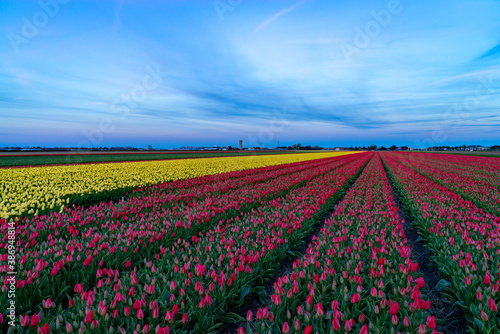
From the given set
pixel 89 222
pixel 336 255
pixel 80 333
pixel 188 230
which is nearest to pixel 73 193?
pixel 89 222

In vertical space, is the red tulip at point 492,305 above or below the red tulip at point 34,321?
below

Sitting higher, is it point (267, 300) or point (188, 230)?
point (188, 230)

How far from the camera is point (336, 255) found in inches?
182

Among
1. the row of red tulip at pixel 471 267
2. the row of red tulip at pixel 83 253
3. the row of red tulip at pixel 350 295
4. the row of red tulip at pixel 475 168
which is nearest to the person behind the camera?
the row of red tulip at pixel 350 295

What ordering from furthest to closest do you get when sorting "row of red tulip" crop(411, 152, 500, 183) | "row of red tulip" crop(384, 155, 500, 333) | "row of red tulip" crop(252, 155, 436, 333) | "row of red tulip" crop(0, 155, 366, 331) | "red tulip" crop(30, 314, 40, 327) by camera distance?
"row of red tulip" crop(411, 152, 500, 183) → "row of red tulip" crop(0, 155, 366, 331) → "row of red tulip" crop(384, 155, 500, 333) → "row of red tulip" crop(252, 155, 436, 333) → "red tulip" crop(30, 314, 40, 327)

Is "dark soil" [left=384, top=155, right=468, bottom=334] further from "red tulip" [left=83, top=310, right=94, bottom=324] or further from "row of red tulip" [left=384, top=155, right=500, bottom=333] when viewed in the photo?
"red tulip" [left=83, top=310, right=94, bottom=324]

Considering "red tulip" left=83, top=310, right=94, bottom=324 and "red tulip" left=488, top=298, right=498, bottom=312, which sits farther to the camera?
"red tulip" left=488, top=298, right=498, bottom=312

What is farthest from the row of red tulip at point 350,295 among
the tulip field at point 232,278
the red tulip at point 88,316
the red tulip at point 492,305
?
the red tulip at point 88,316

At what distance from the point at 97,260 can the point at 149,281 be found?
4.82ft

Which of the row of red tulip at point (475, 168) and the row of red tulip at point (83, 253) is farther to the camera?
the row of red tulip at point (475, 168)

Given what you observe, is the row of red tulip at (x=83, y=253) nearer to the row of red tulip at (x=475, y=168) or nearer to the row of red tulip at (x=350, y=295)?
the row of red tulip at (x=350, y=295)

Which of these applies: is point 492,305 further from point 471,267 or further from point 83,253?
point 83,253

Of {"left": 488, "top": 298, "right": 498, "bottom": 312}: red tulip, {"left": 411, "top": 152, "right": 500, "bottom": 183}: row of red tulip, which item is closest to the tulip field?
{"left": 488, "top": 298, "right": 498, "bottom": 312}: red tulip

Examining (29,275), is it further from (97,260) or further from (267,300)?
(267,300)
